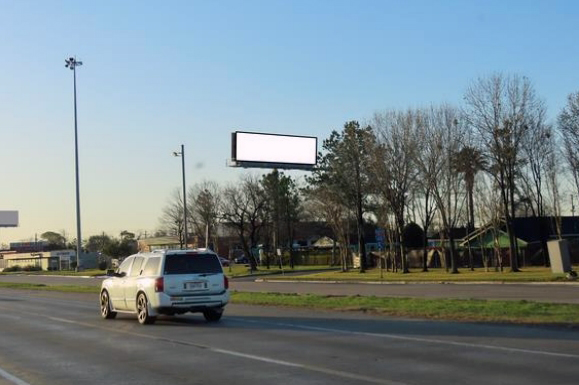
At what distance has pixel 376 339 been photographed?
13.1 metres

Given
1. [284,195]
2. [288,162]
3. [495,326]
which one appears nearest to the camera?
[495,326]

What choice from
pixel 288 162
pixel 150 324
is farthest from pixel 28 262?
pixel 150 324

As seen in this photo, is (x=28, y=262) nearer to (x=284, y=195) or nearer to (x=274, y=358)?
(x=284, y=195)

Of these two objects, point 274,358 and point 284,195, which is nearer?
point 274,358

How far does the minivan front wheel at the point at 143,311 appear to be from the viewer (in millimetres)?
17275

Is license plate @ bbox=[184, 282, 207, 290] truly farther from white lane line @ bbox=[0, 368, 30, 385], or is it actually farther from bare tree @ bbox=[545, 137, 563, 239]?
bare tree @ bbox=[545, 137, 563, 239]

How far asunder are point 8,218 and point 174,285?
144 meters

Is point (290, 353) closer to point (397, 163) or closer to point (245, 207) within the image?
point (397, 163)

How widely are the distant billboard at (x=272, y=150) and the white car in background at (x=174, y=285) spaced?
25.5 metres

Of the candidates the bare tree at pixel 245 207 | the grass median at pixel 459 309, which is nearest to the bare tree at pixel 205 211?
the bare tree at pixel 245 207

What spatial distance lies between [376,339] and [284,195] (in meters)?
68.1

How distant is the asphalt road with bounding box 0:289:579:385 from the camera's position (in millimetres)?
9227

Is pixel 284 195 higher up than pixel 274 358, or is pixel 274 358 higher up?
pixel 284 195

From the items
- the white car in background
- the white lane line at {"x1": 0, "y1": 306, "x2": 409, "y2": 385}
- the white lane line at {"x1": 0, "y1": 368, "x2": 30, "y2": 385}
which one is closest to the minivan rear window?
the white car in background
